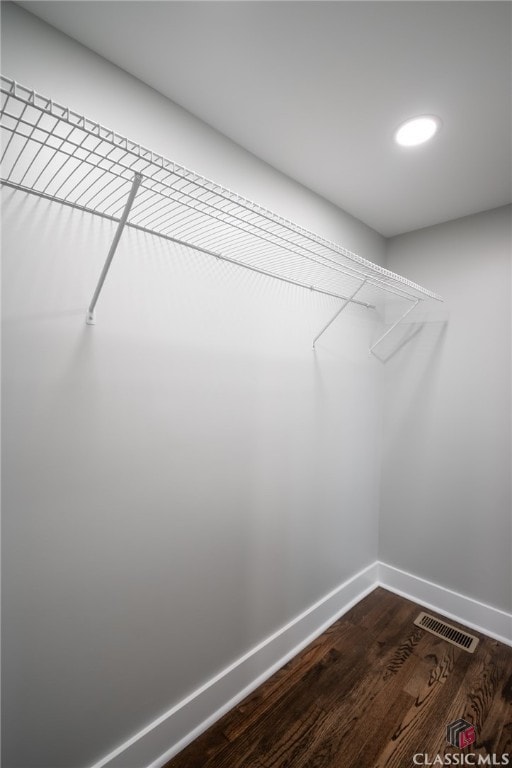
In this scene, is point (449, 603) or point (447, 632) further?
point (449, 603)

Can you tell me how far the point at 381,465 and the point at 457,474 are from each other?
46 centimetres

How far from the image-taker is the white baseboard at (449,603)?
6.28 ft

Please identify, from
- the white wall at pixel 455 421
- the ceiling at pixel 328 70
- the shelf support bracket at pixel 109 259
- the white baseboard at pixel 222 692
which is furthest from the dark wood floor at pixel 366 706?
the ceiling at pixel 328 70

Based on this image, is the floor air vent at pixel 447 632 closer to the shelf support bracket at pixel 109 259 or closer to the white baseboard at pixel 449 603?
the white baseboard at pixel 449 603

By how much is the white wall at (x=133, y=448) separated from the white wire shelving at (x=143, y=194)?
6cm

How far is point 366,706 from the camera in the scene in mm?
1491

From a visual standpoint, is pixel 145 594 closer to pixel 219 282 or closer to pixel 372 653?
pixel 219 282

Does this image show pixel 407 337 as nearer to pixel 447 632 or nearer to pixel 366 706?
pixel 447 632

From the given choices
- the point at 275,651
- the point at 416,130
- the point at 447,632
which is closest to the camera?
the point at 416,130

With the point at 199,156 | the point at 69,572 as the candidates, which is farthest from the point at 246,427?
the point at 199,156

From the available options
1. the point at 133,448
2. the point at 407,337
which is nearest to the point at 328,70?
the point at 133,448

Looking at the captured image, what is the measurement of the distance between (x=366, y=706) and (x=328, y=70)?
236cm

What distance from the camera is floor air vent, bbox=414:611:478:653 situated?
1858mm

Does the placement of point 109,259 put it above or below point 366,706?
above
